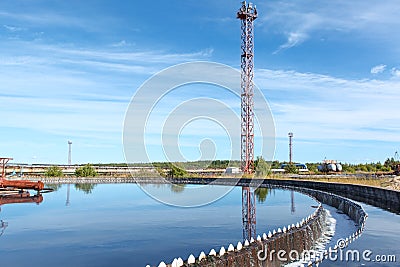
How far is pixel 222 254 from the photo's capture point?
32.3 feet

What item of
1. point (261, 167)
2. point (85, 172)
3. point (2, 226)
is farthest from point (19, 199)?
point (261, 167)

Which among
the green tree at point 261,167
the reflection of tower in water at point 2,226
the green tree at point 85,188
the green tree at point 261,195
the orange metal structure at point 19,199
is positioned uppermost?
the green tree at point 261,167

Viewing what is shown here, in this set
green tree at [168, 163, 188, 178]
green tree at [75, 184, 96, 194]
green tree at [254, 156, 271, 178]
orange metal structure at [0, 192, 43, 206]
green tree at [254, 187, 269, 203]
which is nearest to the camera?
orange metal structure at [0, 192, 43, 206]

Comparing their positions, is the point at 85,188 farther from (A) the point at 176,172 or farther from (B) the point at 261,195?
(B) the point at 261,195

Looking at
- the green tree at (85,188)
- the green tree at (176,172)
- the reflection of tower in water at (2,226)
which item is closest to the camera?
the reflection of tower in water at (2,226)

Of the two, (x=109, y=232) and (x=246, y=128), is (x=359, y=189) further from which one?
(x=246, y=128)

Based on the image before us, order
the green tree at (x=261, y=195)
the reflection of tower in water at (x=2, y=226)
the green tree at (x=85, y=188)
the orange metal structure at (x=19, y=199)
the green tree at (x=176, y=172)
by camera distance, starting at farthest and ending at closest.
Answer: the green tree at (x=176, y=172) → the green tree at (x=85, y=188) → the green tree at (x=261, y=195) → the orange metal structure at (x=19, y=199) → the reflection of tower in water at (x=2, y=226)

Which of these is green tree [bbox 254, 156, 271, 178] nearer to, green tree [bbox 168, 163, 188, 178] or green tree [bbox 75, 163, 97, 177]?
green tree [bbox 168, 163, 188, 178]

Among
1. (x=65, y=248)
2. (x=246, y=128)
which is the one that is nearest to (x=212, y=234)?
(x=65, y=248)

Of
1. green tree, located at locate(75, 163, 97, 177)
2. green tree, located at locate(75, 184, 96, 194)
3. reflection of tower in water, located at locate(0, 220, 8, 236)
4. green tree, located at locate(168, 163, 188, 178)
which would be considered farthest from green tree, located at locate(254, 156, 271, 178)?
reflection of tower in water, located at locate(0, 220, 8, 236)

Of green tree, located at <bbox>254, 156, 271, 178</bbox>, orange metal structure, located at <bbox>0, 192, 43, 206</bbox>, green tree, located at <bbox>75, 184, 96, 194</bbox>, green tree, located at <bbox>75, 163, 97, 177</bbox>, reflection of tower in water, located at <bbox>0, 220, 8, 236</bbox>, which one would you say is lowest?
reflection of tower in water, located at <bbox>0, 220, 8, 236</bbox>

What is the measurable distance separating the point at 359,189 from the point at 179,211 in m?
14.6

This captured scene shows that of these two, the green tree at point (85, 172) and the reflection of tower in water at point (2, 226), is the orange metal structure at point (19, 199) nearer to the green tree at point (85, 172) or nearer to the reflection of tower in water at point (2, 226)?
the reflection of tower in water at point (2, 226)

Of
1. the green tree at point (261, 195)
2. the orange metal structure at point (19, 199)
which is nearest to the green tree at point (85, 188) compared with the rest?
the orange metal structure at point (19, 199)
